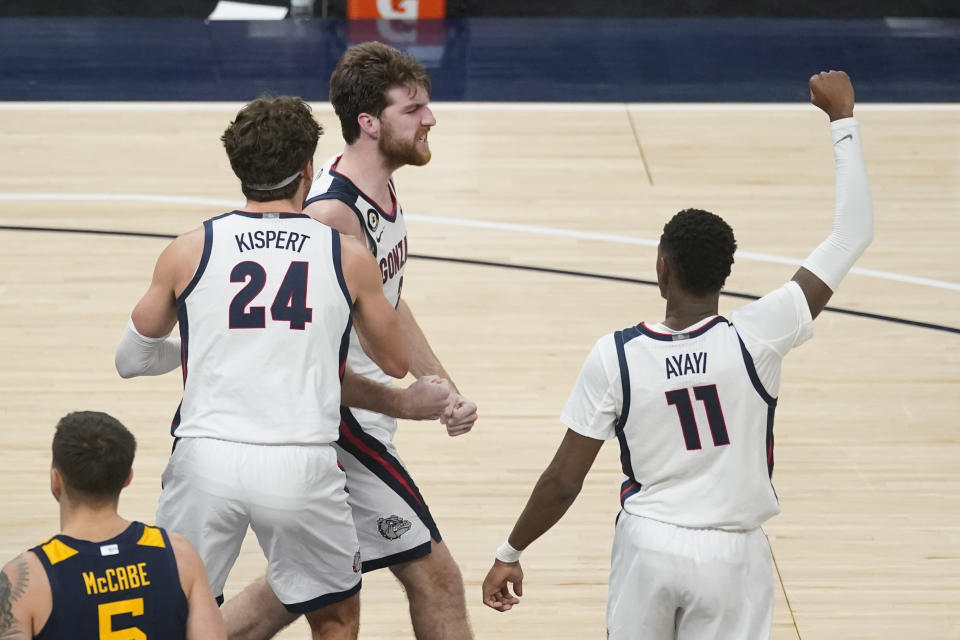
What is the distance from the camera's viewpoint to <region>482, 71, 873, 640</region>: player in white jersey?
3.27 metres

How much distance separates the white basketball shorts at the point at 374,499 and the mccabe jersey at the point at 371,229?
169 mm

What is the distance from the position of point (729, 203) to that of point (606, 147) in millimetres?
1462

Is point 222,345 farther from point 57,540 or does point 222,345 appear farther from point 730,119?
point 730,119

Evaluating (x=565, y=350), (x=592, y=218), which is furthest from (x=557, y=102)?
(x=565, y=350)

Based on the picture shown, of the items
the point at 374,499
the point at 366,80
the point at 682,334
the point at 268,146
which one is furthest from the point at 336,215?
the point at 682,334

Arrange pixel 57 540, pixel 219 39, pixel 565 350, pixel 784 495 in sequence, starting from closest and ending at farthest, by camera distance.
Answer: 1. pixel 57 540
2. pixel 784 495
3. pixel 565 350
4. pixel 219 39

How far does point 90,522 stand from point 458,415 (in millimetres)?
1270

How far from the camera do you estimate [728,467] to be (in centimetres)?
329

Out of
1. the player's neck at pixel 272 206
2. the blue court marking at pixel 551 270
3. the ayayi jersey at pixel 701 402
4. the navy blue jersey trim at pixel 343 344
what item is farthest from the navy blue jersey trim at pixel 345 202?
the blue court marking at pixel 551 270

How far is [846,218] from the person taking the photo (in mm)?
3402

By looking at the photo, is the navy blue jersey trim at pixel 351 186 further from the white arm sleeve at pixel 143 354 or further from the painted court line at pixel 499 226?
the painted court line at pixel 499 226

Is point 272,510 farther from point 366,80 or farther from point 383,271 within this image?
point 366,80

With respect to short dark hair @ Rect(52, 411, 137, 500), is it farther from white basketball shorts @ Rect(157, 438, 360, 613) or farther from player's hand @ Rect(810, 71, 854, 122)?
player's hand @ Rect(810, 71, 854, 122)

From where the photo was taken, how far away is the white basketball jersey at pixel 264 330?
3.40m
